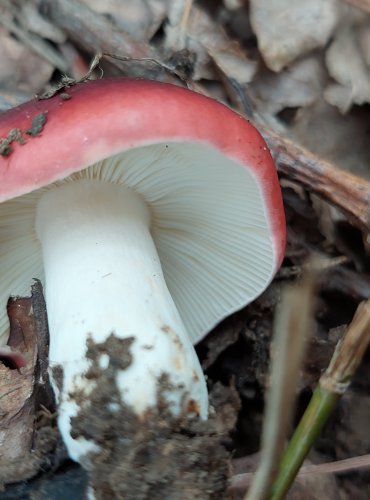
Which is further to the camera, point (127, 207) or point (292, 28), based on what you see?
point (292, 28)

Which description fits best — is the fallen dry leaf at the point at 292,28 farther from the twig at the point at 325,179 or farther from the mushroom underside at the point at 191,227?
the mushroom underside at the point at 191,227

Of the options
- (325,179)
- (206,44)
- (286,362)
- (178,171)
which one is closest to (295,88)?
(206,44)

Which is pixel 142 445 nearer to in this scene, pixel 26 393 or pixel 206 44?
pixel 26 393

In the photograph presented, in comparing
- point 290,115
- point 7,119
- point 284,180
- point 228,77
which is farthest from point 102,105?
point 290,115

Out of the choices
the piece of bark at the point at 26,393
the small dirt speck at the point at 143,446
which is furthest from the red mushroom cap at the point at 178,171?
the small dirt speck at the point at 143,446

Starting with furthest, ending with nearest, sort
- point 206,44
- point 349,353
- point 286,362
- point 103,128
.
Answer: point 206,44 → point 103,128 → point 349,353 → point 286,362

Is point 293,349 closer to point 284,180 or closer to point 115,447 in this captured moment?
point 115,447
